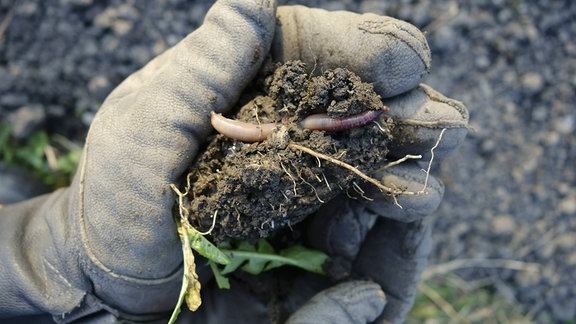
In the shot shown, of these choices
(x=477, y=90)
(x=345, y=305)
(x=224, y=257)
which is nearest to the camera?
(x=224, y=257)

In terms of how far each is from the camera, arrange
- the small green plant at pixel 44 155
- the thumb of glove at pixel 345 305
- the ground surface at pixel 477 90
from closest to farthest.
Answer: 1. the thumb of glove at pixel 345 305
2. the ground surface at pixel 477 90
3. the small green plant at pixel 44 155

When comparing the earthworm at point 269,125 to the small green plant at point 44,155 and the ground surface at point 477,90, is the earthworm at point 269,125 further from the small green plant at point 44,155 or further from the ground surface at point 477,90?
the small green plant at point 44,155

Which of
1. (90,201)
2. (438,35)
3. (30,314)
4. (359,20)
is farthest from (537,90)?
(30,314)

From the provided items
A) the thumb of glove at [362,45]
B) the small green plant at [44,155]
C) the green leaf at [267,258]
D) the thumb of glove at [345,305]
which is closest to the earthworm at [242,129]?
the thumb of glove at [362,45]

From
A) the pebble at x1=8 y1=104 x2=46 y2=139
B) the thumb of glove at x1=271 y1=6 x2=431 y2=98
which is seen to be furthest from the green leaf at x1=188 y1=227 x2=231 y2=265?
the pebble at x1=8 y1=104 x2=46 y2=139

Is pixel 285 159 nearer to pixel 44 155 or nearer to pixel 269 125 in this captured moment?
pixel 269 125

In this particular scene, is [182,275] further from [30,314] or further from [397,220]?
[397,220]

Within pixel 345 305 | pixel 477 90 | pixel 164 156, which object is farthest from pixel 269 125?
pixel 477 90
